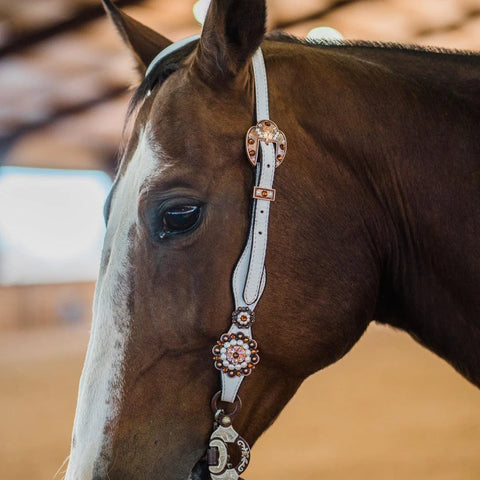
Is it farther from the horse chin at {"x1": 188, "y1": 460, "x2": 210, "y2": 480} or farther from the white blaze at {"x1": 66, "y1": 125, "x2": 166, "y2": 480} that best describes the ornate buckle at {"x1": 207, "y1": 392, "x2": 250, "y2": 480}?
the white blaze at {"x1": 66, "y1": 125, "x2": 166, "y2": 480}

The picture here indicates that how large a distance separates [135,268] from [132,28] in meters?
0.64

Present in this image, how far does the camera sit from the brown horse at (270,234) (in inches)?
36.6

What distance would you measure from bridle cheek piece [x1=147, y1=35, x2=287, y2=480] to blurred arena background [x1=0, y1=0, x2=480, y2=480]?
276mm

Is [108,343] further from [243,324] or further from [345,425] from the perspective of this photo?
[345,425]

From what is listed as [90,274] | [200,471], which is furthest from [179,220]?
[90,274]

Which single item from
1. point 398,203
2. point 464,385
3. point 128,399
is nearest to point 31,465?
point 128,399

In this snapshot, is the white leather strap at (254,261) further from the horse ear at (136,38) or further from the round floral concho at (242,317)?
the horse ear at (136,38)

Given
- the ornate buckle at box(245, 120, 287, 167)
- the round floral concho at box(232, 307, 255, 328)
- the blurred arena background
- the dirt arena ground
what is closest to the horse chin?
the round floral concho at box(232, 307, 255, 328)

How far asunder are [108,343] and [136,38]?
717 mm

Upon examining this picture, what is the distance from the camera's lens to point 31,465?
326 centimetres

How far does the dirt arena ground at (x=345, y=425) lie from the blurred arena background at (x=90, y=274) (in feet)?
0.04

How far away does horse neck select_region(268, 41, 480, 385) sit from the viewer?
1016 millimetres

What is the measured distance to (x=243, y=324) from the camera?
0.96 meters

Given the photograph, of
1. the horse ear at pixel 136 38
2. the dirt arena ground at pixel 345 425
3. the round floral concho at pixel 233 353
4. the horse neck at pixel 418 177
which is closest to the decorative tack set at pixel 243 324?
the round floral concho at pixel 233 353
